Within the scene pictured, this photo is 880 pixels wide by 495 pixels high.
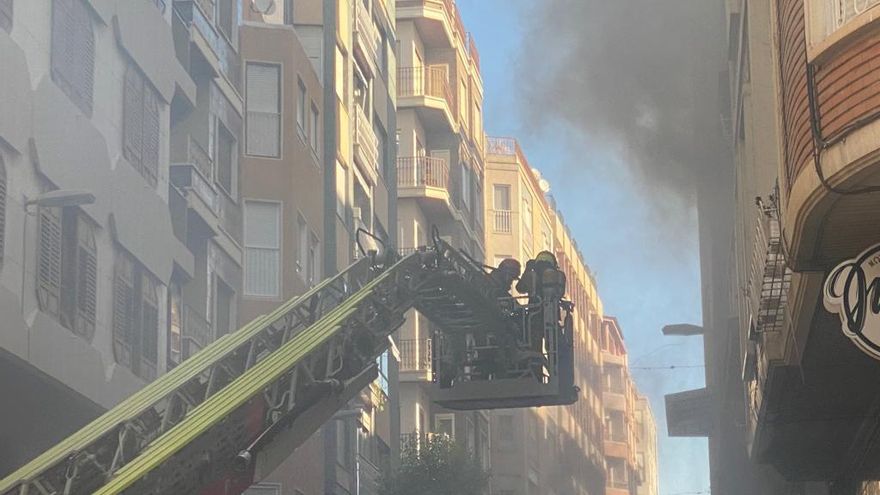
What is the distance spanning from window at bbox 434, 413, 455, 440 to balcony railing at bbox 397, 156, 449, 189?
23.3 ft

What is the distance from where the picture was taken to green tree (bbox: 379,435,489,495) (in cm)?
3803

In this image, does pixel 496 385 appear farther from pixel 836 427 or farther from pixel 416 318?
pixel 416 318

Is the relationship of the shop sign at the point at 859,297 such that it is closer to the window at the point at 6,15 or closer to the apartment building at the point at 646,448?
the window at the point at 6,15

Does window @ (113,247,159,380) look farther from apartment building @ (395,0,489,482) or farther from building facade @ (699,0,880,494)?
apartment building @ (395,0,489,482)

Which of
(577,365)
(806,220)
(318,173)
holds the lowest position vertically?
(806,220)

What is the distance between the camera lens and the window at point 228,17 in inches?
1334

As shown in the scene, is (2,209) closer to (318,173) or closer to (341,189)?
(318,173)

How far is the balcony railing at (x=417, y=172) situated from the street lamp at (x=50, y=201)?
3066cm

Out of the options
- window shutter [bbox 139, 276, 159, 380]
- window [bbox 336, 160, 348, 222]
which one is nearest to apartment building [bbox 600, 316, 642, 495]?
window [bbox 336, 160, 348, 222]

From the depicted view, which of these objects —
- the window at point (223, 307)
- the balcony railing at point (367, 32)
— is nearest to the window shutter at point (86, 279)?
the window at point (223, 307)

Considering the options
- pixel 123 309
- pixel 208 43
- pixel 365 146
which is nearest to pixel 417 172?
pixel 365 146

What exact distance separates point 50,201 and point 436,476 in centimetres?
1868

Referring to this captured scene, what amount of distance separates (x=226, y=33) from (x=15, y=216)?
1337cm

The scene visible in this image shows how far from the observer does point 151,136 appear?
2811 centimetres
